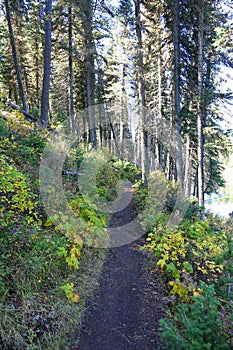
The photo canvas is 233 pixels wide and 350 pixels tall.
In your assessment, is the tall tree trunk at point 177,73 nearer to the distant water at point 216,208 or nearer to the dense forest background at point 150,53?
the dense forest background at point 150,53

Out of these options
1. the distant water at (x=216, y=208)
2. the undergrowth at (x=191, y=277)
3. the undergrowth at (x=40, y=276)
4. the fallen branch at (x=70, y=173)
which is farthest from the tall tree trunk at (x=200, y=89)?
the distant water at (x=216, y=208)

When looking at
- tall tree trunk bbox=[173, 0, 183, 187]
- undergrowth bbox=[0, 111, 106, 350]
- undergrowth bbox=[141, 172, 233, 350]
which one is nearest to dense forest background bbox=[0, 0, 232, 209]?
tall tree trunk bbox=[173, 0, 183, 187]

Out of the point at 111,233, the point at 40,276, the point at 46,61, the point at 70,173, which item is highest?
the point at 46,61

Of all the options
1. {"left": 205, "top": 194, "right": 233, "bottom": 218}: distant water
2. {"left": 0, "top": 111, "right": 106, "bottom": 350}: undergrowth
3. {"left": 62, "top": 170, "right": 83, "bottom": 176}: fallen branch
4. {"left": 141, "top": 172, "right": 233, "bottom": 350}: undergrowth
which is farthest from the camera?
{"left": 205, "top": 194, "right": 233, "bottom": 218}: distant water

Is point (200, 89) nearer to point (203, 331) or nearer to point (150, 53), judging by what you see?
point (150, 53)

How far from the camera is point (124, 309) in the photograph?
4.09m

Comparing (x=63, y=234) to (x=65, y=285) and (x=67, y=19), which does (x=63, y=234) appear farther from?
(x=67, y=19)

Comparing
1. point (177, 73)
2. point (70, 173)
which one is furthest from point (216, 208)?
point (70, 173)

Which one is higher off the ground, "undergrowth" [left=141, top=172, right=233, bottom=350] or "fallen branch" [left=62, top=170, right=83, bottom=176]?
"fallen branch" [left=62, top=170, right=83, bottom=176]

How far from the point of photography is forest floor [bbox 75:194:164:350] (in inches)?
136

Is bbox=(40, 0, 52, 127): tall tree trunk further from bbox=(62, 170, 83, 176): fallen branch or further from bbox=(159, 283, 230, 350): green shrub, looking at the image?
bbox=(159, 283, 230, 350): green shrub

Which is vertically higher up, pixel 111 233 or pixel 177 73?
pixel 177 73

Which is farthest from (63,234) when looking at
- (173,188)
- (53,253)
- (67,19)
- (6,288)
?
(67,19)

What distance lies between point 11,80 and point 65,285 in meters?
21.8
